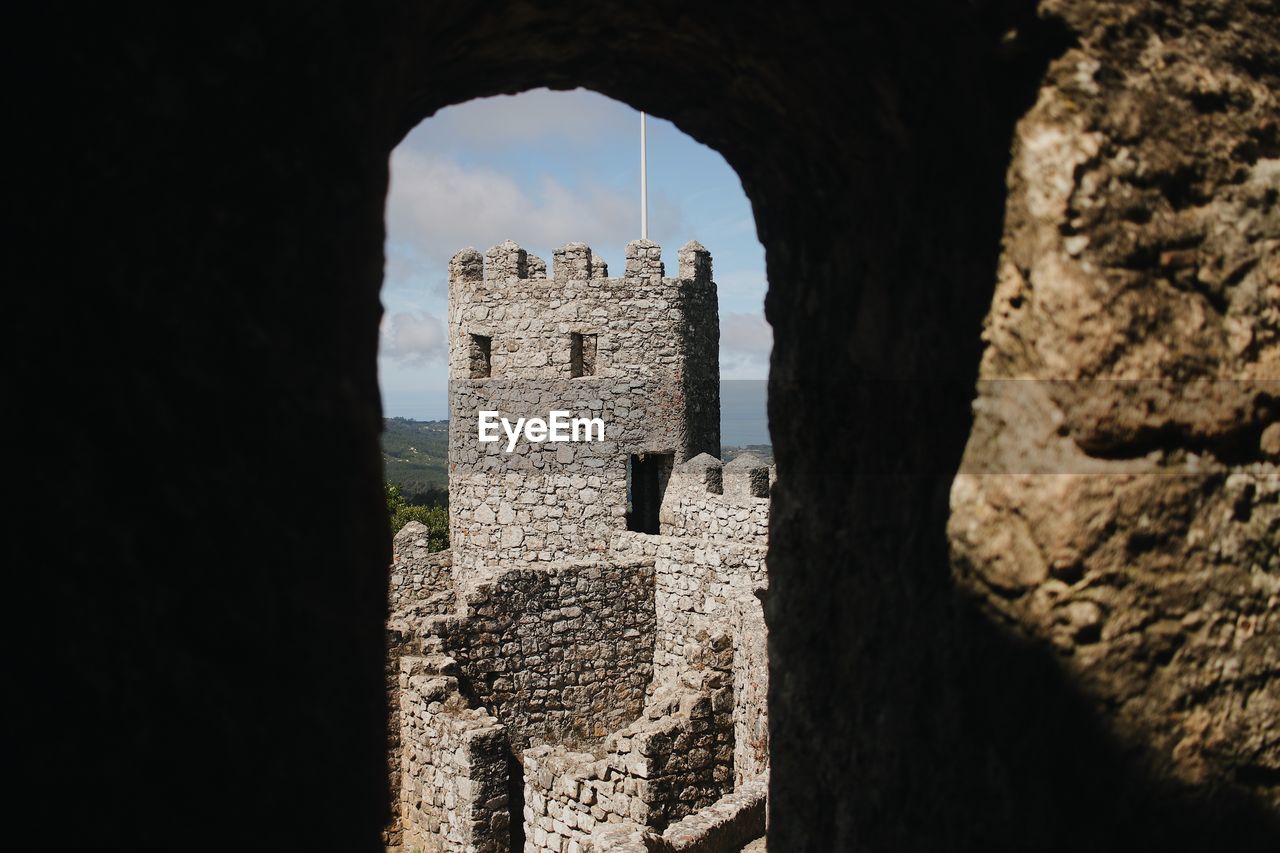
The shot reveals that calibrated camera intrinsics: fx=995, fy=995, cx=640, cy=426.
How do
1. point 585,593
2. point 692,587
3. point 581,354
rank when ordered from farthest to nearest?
point 581,354 < point 692,587 < point 585,593

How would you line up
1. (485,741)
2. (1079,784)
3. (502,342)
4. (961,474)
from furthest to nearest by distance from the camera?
1. (502,342)
2. (485,741)
3. (961,474)
4. (1079,784)

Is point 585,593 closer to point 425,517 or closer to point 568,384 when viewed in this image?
point 568,384

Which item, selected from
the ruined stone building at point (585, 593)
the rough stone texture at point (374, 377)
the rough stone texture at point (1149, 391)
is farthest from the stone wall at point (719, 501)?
the rough stone texture at point (1149, 391)

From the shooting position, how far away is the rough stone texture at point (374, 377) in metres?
1.15

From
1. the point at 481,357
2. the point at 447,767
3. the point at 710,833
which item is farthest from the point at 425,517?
the point at 710,833

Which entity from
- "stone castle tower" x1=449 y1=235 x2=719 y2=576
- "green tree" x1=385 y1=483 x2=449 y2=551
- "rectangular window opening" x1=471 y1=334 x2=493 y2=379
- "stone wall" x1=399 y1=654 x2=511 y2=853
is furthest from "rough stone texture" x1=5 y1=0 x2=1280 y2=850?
"green tree" x1=385 y1=483 x2=449 y2=551

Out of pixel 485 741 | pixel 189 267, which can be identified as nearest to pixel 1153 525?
pixel 189 267

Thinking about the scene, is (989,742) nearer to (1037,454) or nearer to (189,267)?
(1037,454)

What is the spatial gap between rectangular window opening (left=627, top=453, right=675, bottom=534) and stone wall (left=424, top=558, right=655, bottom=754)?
3.98m

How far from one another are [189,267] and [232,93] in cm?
23

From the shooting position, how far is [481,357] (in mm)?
14539

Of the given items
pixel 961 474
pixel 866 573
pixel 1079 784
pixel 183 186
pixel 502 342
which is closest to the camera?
pixel 183 186

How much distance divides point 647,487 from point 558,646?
5778mm

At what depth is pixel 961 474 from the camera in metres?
1.76
